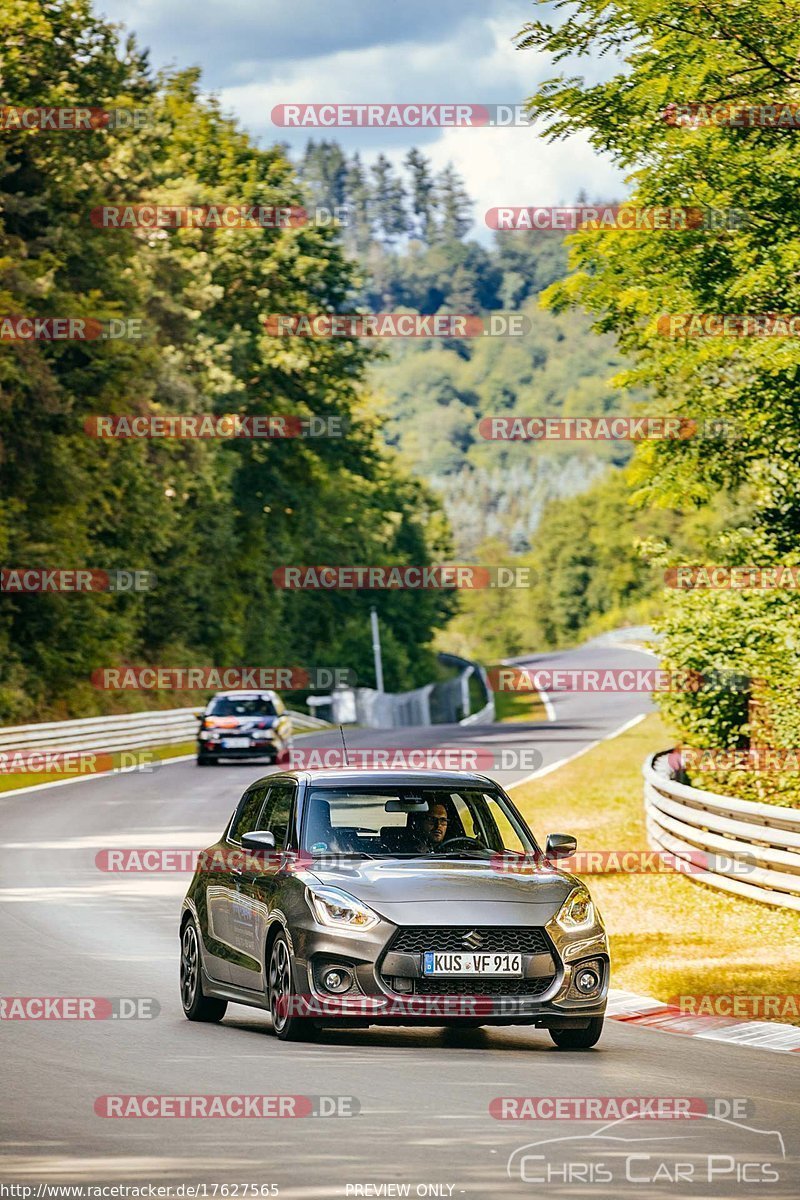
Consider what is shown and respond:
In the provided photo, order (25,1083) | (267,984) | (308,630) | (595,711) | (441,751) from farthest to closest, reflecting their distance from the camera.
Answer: (308,630) < (595,711) < (441,751) < (267,984) < (25,1083)

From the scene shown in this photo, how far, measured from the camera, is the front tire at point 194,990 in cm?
1249

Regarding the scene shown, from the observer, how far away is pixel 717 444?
86.3 ft

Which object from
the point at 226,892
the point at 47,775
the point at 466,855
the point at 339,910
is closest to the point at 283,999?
the point at 339,910

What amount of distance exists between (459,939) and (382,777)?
162 centimetres

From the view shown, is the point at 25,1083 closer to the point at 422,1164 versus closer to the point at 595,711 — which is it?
the point at 422,1164

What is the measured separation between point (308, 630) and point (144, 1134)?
288 ft

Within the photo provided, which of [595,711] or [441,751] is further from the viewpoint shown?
[595,711]

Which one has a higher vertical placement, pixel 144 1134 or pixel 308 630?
pixel 144 1134

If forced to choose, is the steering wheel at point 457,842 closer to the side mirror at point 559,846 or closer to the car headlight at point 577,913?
the side mirror at point 559,846

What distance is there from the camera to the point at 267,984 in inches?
455

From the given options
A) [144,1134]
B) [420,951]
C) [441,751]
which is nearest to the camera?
[144,1134]

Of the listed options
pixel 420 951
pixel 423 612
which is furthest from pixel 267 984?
pixel 423 612

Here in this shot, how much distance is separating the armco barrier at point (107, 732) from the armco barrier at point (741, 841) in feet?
68.7

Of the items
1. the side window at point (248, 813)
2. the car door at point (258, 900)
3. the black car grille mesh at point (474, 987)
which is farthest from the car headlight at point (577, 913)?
the side window at point (248, 813)
